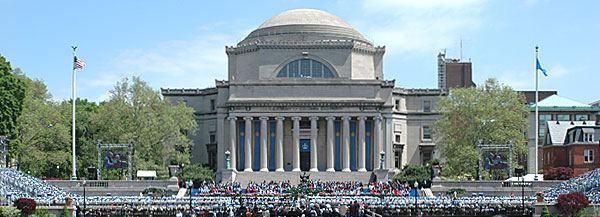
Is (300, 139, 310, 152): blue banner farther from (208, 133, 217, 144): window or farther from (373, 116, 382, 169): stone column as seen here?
(208, 133, 217, 144): window

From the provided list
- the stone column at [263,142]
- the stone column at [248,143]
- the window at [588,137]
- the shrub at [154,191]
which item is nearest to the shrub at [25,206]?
the shrub at [154,191]

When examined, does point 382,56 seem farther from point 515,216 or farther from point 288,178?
point 515,216

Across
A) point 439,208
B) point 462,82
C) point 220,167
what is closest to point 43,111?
point 220,167

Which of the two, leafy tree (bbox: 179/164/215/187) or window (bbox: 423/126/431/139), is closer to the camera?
leafy tree (bbox: 179/164/215/187)

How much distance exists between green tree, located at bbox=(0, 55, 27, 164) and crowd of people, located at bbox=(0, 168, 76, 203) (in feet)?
29.1

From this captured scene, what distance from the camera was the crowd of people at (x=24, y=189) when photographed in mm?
61250

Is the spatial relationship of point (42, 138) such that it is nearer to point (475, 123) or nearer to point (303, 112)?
point (303, 112)

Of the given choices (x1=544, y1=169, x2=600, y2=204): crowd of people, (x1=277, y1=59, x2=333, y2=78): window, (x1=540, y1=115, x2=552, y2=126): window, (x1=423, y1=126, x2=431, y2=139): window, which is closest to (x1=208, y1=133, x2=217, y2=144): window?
(x1=277, y1=59, x2=333, y2=78): window

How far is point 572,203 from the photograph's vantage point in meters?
51.6

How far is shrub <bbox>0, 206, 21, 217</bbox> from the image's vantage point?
4986 centimetres

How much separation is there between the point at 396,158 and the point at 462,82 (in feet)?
98.2

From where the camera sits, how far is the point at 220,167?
321 feet

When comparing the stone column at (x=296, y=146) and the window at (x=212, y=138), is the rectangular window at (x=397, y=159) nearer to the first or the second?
the stone column at (x=296, y=146)

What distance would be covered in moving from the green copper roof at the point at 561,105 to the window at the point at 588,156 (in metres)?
26.9
